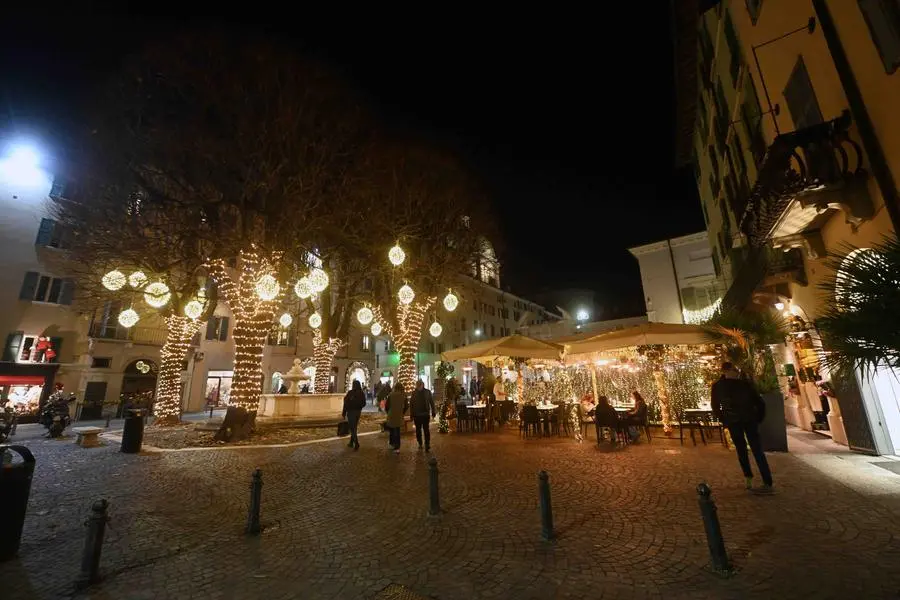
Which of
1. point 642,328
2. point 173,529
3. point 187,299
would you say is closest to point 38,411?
point 187,299

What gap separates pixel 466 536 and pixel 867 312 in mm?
4790

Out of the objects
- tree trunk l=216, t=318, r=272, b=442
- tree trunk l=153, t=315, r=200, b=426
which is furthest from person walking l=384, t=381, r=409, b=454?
tree trunk l=153, t=315, r=200, b=426

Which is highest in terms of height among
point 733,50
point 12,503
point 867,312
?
point 733,50

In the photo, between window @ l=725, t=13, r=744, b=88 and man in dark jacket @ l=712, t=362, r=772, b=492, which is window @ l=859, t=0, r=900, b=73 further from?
window @ l=725, t=13, r=744, b=88

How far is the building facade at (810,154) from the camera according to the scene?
5.81m

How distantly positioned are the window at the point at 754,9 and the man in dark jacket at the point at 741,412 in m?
9.21

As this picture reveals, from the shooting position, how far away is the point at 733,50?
38.2 feet

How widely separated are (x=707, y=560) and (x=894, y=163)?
647 cm

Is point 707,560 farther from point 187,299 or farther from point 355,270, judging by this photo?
→ point 187,299

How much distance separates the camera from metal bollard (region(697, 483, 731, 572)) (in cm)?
361

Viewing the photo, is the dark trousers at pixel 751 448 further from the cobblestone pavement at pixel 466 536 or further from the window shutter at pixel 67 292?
the window shutter at pixel 67 292

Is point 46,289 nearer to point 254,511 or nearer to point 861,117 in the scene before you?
point 254,511

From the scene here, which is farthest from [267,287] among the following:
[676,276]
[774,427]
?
[676,276]

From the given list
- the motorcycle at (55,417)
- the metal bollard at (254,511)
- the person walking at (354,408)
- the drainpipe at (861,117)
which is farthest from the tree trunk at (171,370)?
the drainpipe at (861,117)
